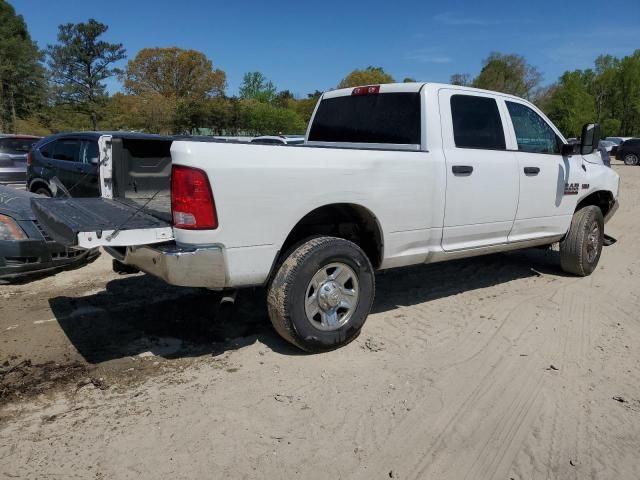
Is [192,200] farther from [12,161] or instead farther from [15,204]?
[12,161]

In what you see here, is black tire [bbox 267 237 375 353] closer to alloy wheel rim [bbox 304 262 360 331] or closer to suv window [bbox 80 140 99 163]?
alloy wheel rim [bbox 304 262 360 331]

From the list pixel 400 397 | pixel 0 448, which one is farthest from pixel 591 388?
pixel 0 448

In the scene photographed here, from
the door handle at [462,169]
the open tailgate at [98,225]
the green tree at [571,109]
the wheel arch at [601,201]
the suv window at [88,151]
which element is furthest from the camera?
the green tree at [571,109]

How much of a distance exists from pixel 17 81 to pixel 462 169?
4676cm

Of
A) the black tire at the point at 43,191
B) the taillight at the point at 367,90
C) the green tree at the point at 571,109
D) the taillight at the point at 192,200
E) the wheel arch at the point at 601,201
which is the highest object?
the green tree at the point at 571,109

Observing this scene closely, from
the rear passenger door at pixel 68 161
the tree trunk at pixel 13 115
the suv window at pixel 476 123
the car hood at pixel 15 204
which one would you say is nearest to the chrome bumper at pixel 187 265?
the suv window at pixel 476 123

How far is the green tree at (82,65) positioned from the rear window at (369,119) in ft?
176

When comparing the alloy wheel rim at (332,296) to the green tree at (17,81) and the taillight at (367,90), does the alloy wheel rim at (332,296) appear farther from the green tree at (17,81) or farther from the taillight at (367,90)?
the green tree at (17,81)

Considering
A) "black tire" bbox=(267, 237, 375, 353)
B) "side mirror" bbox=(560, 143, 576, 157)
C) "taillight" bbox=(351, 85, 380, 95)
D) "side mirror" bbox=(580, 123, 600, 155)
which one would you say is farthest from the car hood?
"side mirror" bbox=(580, 123, 600, 155)

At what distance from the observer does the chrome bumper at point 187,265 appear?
3.22 m

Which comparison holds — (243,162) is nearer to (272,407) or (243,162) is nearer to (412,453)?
(272,407)

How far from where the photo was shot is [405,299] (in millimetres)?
5344

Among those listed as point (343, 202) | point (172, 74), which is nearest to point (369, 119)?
point (343, 202)

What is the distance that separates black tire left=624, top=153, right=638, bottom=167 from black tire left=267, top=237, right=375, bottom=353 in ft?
106
